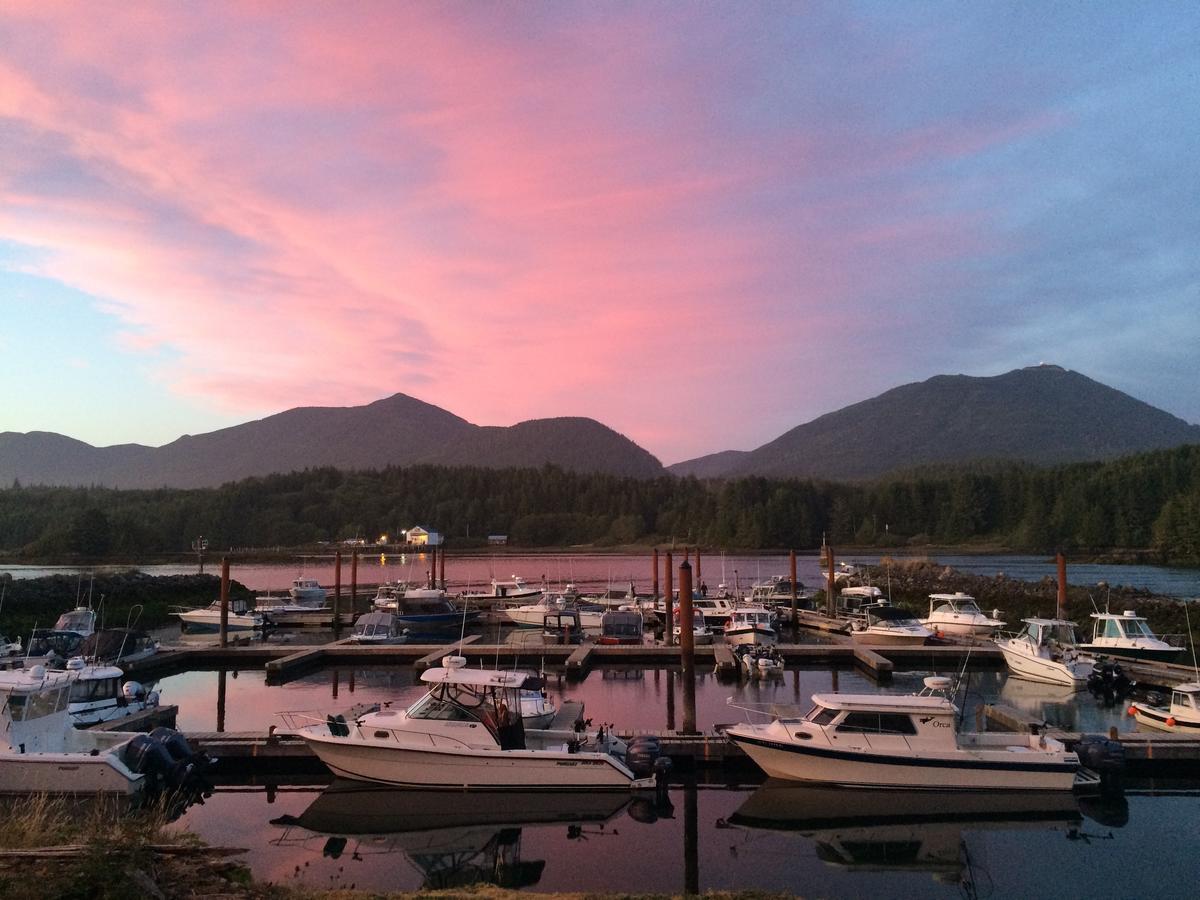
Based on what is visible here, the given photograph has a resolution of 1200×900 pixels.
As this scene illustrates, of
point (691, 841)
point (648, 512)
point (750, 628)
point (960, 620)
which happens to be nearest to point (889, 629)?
point (960, 620)

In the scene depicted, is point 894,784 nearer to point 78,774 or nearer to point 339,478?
point 78,774

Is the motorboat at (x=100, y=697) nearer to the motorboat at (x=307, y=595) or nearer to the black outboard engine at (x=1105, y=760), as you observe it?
the black outboard engine at (x=1105, y=760)

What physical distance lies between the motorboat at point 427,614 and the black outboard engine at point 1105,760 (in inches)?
1185

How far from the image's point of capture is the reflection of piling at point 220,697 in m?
23.6

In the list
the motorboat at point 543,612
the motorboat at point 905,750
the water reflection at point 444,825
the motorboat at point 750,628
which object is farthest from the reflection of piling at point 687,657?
the motorboat at point 543,612

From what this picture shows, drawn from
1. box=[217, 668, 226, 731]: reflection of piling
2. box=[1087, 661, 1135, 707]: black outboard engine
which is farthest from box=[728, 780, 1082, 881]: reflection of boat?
box=[217, 668, 226, 731]: reflection of piling

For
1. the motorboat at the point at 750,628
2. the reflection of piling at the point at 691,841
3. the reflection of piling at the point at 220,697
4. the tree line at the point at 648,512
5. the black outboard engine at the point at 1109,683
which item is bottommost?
the reflection of piling at the point at 691,841

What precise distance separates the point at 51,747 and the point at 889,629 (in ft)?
99.3

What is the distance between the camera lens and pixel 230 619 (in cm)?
4194

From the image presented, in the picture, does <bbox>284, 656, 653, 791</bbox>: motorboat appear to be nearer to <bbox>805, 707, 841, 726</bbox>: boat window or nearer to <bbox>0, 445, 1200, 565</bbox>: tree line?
<bbox>805, 707, 841, 726</bbox>: boat window

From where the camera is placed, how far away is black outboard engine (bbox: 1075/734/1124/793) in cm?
1730

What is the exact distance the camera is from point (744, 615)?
37.4 metres

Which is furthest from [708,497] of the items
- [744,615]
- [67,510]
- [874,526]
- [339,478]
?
[744,615]

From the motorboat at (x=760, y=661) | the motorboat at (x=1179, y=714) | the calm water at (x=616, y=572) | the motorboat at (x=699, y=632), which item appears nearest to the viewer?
the motorboat at (x=1179, y=714)
